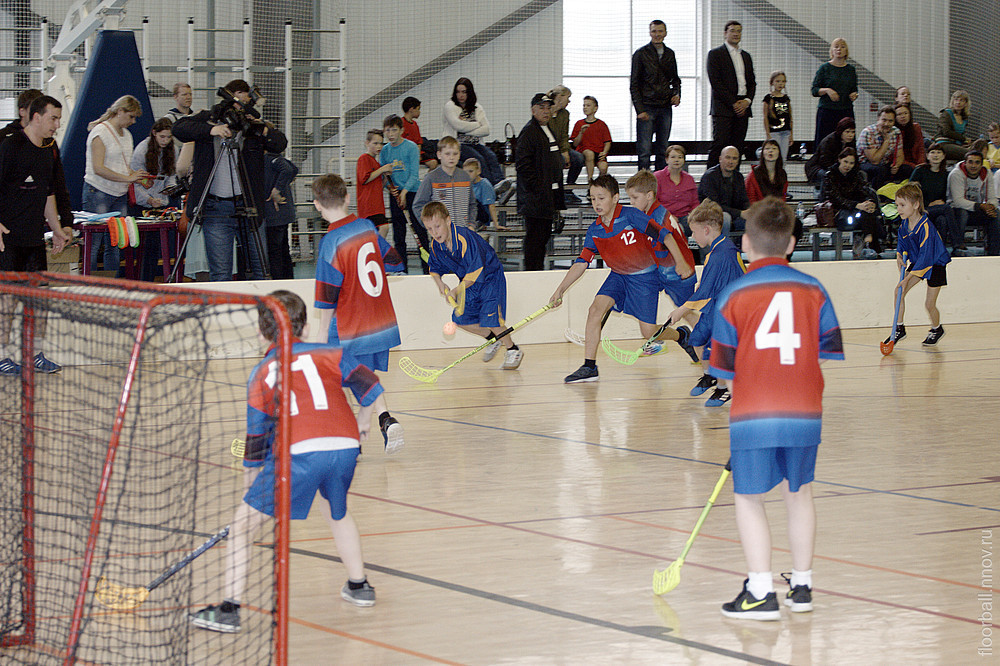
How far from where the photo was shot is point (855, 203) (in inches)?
456

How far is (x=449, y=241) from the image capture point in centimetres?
805

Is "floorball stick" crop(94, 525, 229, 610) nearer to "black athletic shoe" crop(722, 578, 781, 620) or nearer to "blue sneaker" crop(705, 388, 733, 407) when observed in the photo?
"black athletic shoe" crop(722, 578, 781, 620)

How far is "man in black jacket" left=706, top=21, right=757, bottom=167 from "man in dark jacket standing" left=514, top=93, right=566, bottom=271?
2261 mm

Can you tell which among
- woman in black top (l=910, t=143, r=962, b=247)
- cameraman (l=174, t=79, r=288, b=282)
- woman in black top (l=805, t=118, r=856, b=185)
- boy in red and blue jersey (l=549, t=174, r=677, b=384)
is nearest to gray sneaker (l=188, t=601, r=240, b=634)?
boy in red and blue jersey (l=549, t=174, r=677, b=384)

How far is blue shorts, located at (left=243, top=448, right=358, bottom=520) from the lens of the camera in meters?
3.23

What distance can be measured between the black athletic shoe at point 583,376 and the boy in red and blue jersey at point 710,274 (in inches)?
31.9

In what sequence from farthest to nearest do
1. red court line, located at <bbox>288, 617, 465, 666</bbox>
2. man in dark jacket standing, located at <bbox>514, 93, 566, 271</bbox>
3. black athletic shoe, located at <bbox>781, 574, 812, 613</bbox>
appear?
man in dark jacket standing, located at <bbox>514, 93, 566, 271</bbox> < black athletic shoe, located at <bbox>781, 574, 812, 613</bbox> < red court line, located at <bbox>288, 617, 465, 666</bbox>

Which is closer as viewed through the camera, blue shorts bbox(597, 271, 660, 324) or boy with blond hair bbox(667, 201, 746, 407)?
boy with blond hair bbox(667, 201, 746, 407)

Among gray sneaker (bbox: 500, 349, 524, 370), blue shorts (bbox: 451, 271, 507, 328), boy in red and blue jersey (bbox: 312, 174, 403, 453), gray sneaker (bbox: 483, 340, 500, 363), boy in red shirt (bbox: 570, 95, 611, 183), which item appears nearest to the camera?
boy in red and blue jersey (bbox: 312, 174, 403, 453)

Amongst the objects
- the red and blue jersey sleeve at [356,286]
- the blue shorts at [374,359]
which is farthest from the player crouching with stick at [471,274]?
the red and blue jersey sleeve at [356,286]

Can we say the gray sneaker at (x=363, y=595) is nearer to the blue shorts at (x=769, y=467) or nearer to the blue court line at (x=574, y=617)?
the blue court line at (x=574, y=617)

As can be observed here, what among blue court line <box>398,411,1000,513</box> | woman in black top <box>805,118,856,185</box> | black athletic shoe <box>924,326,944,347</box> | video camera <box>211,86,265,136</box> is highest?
woman in black top <box>805,118,856,185</box>

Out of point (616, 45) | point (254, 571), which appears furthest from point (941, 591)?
point (616, 45)

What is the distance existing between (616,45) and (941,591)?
12516mm
